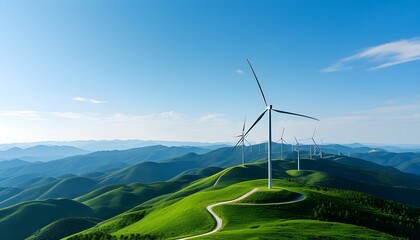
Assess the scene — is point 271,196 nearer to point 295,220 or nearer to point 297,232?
point 295,220

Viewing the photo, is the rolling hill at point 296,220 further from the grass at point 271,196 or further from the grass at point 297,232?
the grass at point 271,196

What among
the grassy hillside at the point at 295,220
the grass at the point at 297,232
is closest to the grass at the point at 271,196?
the grassy hillside at the point at 295,220

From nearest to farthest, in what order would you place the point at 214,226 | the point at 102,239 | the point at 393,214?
the point at 214,226
the point at 102,239
the point at 393,214

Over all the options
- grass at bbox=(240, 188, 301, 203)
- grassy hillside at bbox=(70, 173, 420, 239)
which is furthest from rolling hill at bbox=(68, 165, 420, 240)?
grass at bbox=(240, 188, 301, 203)

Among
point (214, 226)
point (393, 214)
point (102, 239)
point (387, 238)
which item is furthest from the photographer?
point (393, 214)

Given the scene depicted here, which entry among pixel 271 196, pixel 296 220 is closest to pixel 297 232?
pixel 296 220

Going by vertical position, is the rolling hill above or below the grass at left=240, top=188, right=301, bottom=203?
below

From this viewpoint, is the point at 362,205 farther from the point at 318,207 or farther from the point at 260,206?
the point at 260,206

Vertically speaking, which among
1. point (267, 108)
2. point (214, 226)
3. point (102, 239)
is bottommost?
point (102, 239)

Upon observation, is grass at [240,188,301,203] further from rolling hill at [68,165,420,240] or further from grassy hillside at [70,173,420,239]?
rolling hill at [68,165,420,240]

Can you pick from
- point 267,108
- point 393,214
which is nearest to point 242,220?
point 267,108

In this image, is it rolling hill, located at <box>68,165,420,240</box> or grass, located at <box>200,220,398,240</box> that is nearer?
grass, located at <box>200,220,398,240</box>
